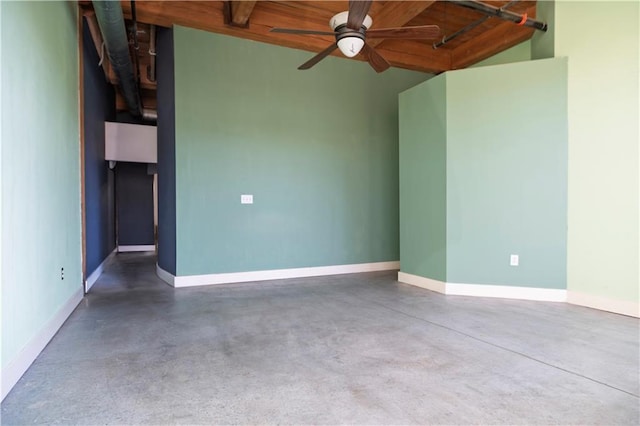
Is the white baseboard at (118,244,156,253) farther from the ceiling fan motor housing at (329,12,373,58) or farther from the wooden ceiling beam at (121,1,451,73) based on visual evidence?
the ceiling fan motor housing at (329,12,373,58)

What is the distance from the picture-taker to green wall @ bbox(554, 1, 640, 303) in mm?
3523

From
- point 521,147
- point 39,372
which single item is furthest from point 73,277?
point 521,147

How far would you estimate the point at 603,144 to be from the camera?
3.70 m

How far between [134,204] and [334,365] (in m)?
8.69

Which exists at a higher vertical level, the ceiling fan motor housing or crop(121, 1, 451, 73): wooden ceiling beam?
crop(121, 1, 451, 73): wooden ceiling beam

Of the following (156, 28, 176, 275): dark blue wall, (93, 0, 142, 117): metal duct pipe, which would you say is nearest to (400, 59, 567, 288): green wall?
(156, 28, 176, 275): dark blue wall

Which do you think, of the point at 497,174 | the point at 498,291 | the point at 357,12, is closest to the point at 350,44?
the point at 357,12

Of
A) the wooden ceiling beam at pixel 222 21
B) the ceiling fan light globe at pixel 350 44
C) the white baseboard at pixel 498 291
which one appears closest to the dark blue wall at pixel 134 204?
the wooden ceiling beam at pixel 222 21

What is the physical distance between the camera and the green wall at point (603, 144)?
139 inches

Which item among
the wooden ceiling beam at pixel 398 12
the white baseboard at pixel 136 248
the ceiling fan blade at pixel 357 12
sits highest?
the wooden ceiling beam at pixel 398 12

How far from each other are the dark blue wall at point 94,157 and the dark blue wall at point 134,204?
2.62 meters

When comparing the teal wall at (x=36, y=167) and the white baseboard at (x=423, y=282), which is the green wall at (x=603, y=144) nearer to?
the white baseboard at (x=423, y=282)

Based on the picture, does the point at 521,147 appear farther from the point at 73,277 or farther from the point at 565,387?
the point at 73,277

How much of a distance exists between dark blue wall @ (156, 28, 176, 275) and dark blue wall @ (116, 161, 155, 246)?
4467 mm
